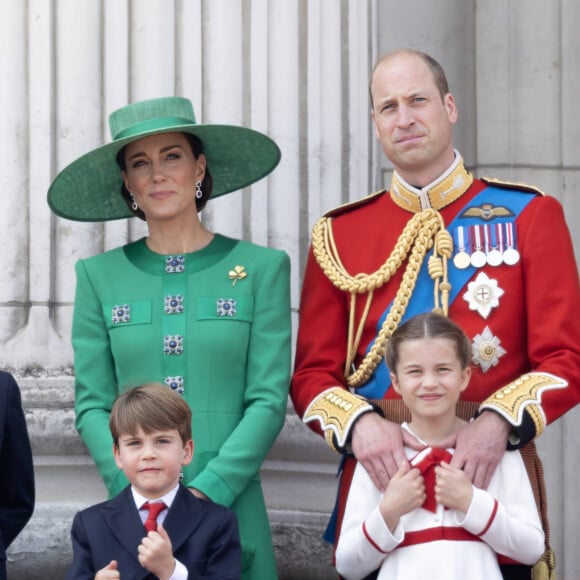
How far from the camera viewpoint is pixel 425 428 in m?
4.10

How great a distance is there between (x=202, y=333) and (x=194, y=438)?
0.28m

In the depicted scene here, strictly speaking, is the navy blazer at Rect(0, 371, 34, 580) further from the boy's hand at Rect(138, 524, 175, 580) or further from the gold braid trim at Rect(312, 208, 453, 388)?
the gold braid trim at Rect(312, 208, 453, 388)

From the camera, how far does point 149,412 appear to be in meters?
3.98

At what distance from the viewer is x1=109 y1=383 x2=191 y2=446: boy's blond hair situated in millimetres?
3973

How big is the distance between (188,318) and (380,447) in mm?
698

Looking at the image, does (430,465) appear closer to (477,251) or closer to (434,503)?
(434,503)

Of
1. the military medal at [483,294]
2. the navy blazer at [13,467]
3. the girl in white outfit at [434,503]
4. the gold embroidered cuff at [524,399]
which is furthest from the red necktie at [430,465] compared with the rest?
the navy blazer at [13,467]

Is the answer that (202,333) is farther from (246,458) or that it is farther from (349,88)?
(349,88)

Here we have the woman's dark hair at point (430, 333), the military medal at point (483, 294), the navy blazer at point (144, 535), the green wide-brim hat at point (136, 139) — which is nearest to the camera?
the navy blazer at point (144, 535)

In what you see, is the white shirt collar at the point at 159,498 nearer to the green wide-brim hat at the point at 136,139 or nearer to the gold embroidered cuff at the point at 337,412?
the gold embroidered cuff at the point at 337,412

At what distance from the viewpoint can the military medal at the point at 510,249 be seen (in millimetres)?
4289

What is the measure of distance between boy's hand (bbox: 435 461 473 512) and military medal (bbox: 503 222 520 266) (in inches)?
23.6

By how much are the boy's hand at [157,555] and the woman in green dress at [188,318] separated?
42cm

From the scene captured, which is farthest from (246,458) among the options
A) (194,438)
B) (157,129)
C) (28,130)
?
(28,130)
